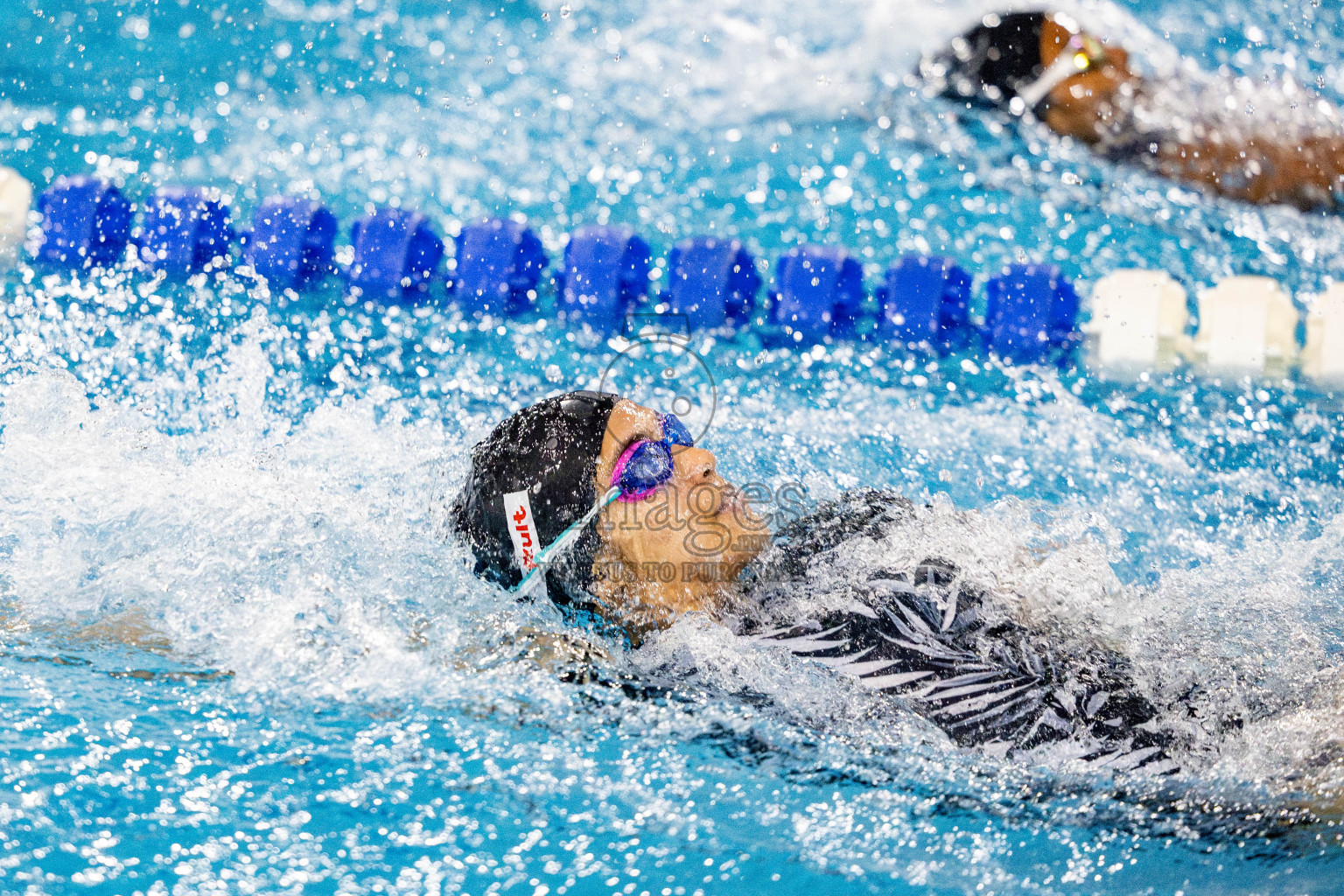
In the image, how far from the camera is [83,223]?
147 inches

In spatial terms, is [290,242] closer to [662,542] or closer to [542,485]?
[542,485]

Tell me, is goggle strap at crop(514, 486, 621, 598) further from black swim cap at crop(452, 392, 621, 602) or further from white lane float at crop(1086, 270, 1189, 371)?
white lane float at crop(1086, 270, 1189, 371)

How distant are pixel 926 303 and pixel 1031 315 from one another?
31cm

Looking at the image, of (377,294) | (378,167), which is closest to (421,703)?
(377,294)

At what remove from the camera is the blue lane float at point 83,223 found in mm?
3713

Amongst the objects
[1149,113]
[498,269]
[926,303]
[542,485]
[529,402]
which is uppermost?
[1149,113]

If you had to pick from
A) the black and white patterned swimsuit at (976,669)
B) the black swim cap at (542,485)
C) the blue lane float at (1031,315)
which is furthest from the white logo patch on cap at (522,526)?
the blue lane float at (1031,315)

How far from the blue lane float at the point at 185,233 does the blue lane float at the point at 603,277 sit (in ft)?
4.07

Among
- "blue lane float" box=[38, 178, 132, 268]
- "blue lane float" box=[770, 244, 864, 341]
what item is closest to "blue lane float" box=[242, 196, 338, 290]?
"blue lane float" box=[38, 178, 132, 268]

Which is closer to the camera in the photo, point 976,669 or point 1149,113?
point 976,669

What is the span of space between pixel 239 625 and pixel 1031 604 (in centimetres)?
142

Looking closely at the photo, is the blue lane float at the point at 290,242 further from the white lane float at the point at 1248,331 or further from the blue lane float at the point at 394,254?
the white lane float at the point at 1248,331

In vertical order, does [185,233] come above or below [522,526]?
above

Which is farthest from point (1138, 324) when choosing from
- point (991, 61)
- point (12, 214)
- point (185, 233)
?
point (12, 214)
